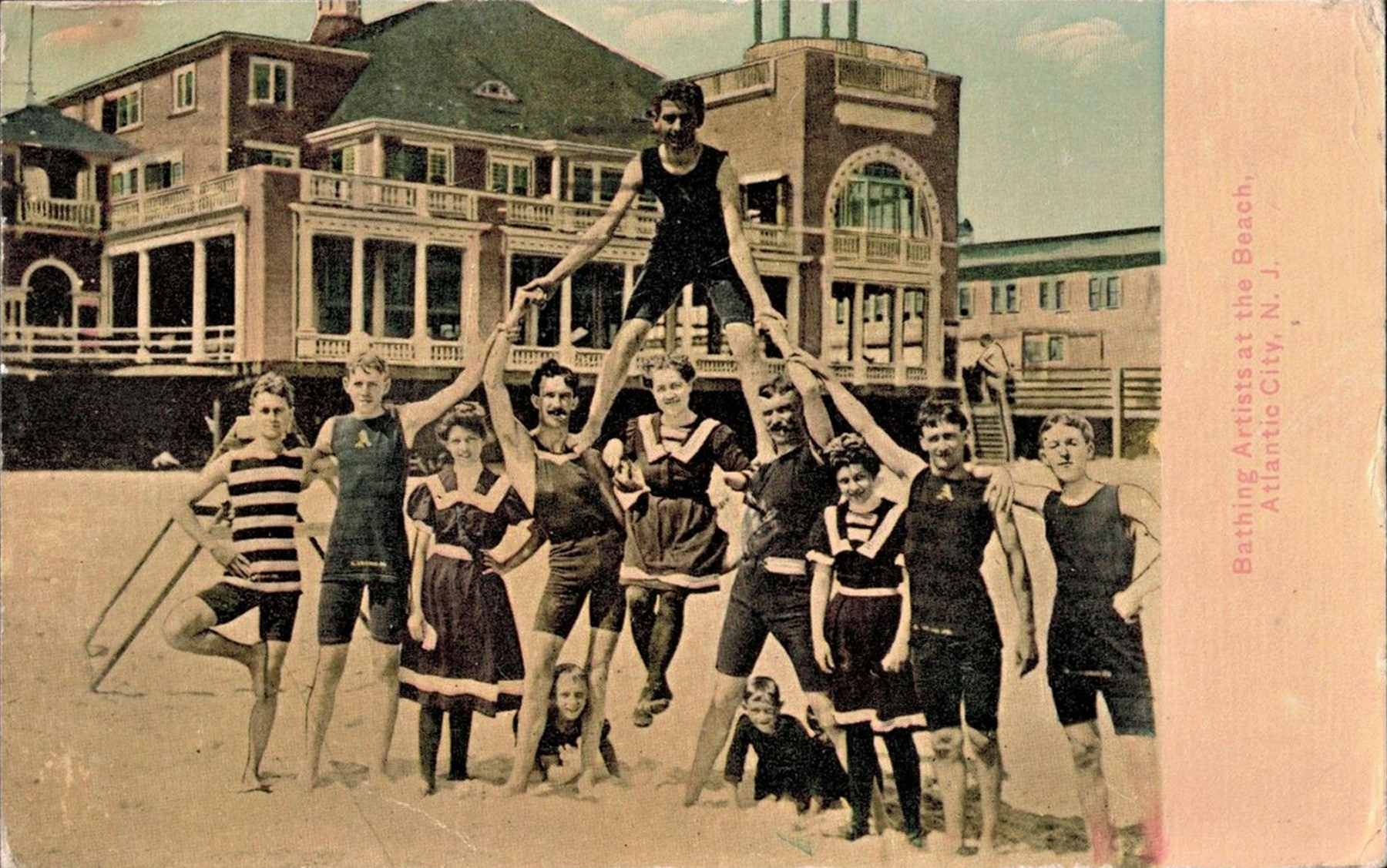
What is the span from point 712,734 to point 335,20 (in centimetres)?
237

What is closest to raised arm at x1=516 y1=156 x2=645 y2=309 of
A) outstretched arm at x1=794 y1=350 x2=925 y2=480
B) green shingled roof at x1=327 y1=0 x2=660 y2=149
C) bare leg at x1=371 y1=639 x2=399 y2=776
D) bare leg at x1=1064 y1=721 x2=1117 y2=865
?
green shingled roof at x1=327 y1=0 x2=660 y2=149

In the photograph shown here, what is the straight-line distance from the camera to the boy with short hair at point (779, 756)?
4.20 metres

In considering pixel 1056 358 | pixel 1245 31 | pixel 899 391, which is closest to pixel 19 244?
pixel 899 391

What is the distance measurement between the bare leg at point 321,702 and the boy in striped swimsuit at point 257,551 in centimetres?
11

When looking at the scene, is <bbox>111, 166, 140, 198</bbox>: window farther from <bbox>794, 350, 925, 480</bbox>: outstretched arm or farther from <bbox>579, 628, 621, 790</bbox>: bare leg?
<bbox>794, 350, 925, 480</bbox>: outstretched arm

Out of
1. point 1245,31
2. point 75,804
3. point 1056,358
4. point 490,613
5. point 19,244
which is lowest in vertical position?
point 75,804

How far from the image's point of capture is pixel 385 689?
4191mm

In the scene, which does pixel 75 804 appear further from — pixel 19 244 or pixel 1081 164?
pixel 1081 164

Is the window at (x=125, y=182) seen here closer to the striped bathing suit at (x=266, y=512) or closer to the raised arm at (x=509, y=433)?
the striped bathing suit at (x=266, y=512)

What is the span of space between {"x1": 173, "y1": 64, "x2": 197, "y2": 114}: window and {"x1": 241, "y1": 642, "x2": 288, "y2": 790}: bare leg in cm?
160

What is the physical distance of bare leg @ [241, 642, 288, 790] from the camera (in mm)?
4168

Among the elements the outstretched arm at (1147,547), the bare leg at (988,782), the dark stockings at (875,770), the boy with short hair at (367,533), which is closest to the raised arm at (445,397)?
the boy with short hair at (367,533)

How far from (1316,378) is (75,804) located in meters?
3.85

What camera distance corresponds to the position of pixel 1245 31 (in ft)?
14.3
